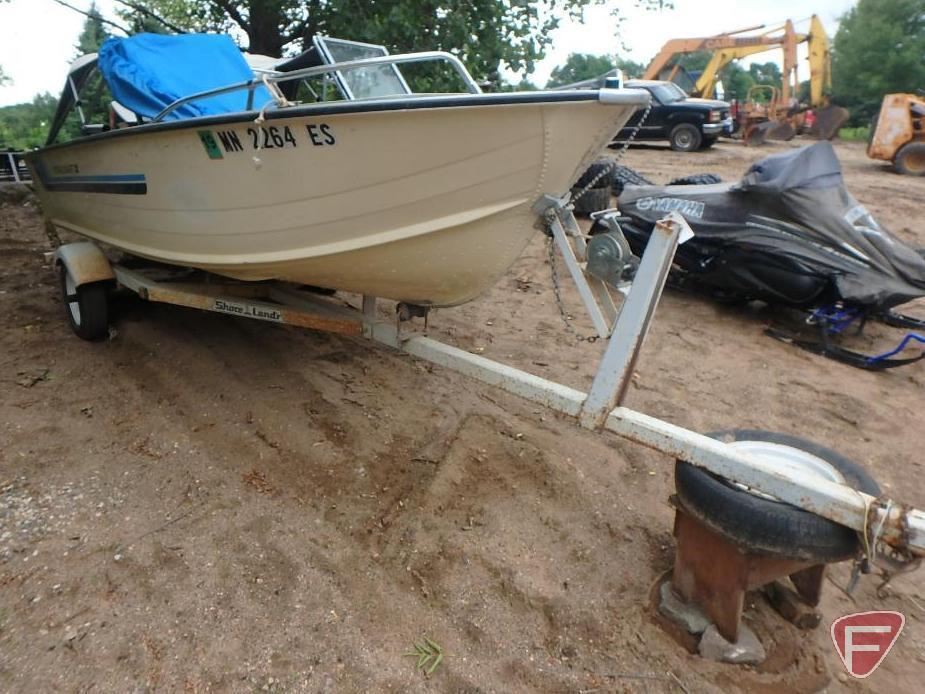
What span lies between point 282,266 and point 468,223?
106 cm

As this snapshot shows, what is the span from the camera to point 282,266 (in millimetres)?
3129

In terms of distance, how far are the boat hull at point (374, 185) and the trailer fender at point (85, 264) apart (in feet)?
2.91

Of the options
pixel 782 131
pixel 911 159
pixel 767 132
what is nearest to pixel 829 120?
pixel 782 131

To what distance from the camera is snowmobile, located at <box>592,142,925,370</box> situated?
4.58 meters

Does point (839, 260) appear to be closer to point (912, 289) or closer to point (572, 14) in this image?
point (912, 289)

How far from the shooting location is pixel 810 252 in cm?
473

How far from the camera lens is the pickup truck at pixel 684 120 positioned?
13.8 m

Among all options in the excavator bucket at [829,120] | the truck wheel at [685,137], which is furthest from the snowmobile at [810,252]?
the excavator bucket at [829,120]

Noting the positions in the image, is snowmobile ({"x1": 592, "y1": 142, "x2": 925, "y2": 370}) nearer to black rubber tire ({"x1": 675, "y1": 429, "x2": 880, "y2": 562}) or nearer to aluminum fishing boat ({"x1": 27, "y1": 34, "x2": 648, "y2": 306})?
aluminum fishing boat ({"x1": 27, "y1": 34, "x2": 648, "y2": 306})

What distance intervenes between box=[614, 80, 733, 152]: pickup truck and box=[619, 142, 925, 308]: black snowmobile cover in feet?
30.7

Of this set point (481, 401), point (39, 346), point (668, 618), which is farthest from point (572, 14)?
point (668, 618)

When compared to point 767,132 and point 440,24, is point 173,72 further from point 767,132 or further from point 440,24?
point 767,132
